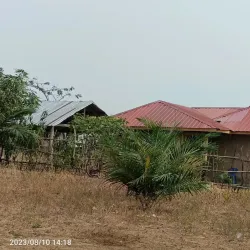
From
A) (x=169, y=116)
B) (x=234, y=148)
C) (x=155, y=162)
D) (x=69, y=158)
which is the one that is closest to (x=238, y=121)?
(x=234, y=148)

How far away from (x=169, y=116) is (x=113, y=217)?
30.9 ft

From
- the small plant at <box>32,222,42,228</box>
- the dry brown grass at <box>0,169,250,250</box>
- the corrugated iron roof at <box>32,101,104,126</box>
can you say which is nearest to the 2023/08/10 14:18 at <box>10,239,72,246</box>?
the dry brown grass at <box>0,169,250,250</box>

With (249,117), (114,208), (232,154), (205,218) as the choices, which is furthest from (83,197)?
(249,117)

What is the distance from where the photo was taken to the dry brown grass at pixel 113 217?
210 inches

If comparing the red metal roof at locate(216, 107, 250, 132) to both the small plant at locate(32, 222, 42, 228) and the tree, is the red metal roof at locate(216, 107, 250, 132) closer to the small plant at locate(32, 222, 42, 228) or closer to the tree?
the tree

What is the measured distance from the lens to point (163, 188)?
7305 mm

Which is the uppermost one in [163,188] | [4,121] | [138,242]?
[4,121]

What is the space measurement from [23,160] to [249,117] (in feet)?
29.5

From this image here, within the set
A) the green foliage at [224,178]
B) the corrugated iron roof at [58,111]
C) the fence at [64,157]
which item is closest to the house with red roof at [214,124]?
the fence at [64,157]

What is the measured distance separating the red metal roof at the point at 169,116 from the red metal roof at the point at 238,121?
53 cm

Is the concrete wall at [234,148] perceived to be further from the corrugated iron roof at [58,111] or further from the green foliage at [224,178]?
the corrugated iron roof at [58,111]

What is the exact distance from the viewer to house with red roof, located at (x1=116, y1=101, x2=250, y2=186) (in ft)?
47.1

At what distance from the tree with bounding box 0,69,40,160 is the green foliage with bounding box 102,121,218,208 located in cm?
597

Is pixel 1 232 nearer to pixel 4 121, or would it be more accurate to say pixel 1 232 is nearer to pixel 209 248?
pixel 209 248
